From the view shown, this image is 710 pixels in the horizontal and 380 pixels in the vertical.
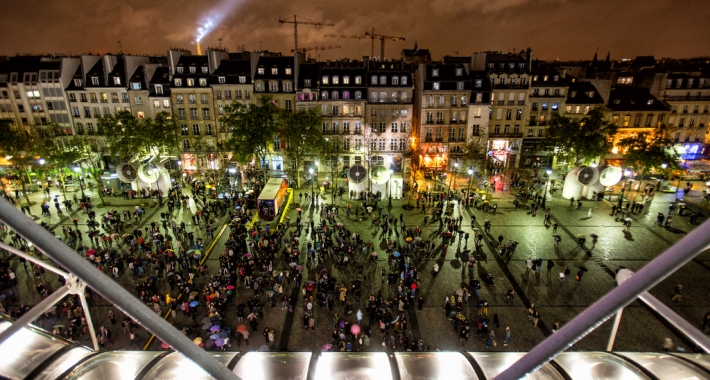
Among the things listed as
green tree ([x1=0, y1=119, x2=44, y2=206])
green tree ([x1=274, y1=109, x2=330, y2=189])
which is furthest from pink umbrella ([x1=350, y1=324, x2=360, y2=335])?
green tree ([x1=0, y1=119, x2=44, y2=206])

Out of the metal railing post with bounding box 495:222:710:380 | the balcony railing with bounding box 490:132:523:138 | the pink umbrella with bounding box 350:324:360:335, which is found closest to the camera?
the metal railing post with bounding box 495:222:710:380

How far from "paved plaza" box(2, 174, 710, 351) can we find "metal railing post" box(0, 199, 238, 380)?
18.5 metres

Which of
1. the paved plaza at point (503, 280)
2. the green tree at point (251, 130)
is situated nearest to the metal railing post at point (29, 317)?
the paved plaza at point (503, 280)

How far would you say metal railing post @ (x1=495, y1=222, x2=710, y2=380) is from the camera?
108 inches

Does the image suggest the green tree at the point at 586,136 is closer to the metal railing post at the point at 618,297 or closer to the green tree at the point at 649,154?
the green tree at the point at 649,154

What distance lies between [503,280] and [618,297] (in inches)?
1034

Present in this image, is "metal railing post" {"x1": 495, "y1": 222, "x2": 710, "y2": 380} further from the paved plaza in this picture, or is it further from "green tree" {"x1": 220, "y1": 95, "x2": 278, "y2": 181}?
"green tree" {"x1": 220, "y1": 95, "x2": 278, "y2": 181}

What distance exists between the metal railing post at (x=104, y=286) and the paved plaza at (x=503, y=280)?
60.7 ft

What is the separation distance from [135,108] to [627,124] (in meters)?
75.5

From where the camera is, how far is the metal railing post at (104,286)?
2943 mm

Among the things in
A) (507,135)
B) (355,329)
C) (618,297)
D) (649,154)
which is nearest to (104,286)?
(618,297)

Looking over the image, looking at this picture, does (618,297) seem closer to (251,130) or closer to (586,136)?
(251,130)

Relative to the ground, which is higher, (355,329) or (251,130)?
(251,130)

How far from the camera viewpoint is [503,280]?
27.3 m
